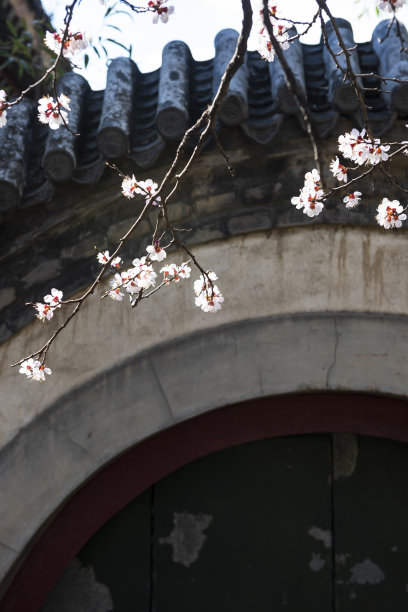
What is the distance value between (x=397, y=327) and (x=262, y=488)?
0.90 metres

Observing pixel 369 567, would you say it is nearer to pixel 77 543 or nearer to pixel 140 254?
pixel 77 543

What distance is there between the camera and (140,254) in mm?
3756

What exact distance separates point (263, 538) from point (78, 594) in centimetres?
83

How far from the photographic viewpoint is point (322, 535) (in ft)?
12.5

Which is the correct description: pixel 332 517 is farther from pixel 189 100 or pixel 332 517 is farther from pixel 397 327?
pixel 189 100

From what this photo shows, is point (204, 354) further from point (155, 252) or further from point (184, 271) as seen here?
point (155, 252)

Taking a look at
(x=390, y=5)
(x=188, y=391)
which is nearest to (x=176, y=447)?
(x=188, y=391)

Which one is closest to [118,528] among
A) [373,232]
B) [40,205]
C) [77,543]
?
[77,543]

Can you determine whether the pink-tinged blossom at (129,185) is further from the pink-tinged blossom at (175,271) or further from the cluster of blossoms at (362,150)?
the cluster of blossoms at (362,150)

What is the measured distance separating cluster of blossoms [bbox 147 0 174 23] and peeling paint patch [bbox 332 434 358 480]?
1889 millimetres

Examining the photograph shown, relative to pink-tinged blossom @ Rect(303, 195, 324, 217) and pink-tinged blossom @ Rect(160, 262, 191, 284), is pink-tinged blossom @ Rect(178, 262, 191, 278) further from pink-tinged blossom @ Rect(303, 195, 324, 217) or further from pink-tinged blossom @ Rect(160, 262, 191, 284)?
pink-tinged blossom @ Rect(303, 195, 324, 217)

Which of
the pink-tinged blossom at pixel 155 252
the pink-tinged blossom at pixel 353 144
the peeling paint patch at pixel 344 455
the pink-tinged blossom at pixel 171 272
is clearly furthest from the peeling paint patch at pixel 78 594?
the pink-tinged blossom at pixel 353 144

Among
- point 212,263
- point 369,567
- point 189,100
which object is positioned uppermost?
point 189,100

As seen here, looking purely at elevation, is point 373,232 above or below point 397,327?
above
